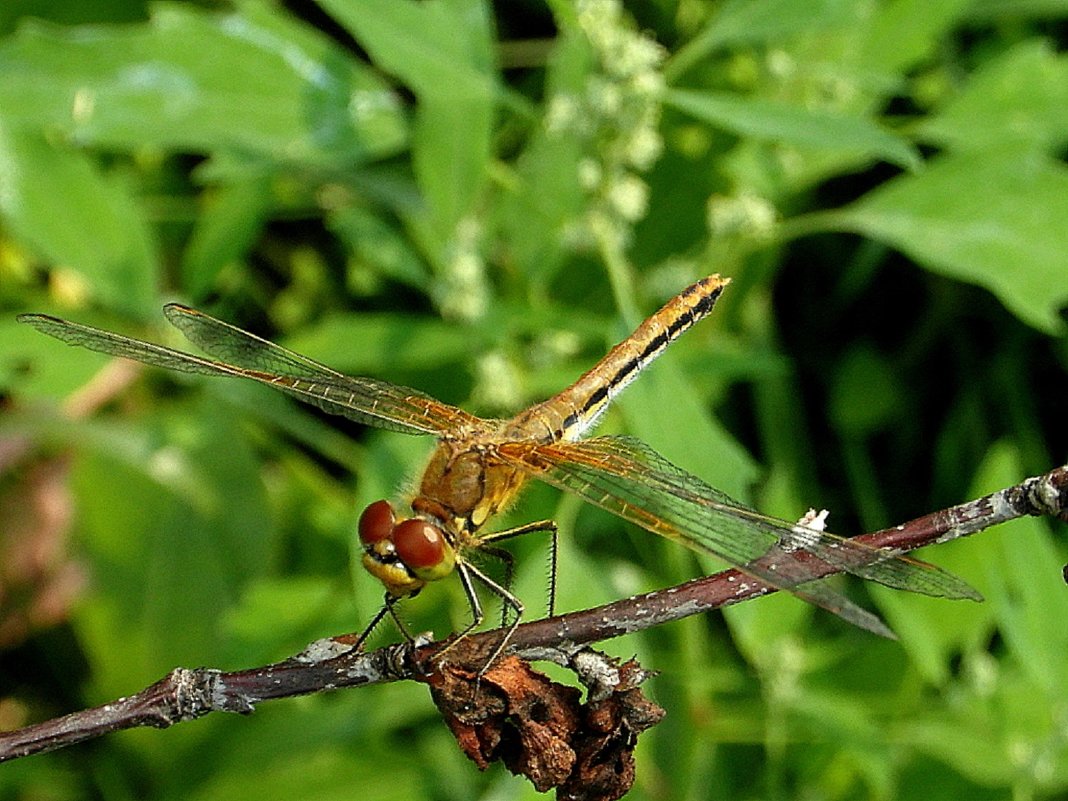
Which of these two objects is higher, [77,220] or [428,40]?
[428,40]

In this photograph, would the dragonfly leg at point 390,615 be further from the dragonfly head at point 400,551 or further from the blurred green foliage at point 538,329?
the blurred green foliage at point 538,329

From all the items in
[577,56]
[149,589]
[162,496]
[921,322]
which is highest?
[921,322]

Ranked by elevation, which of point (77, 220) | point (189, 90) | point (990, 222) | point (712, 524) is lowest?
point (712, 524)

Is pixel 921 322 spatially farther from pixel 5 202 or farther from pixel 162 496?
pixel 5 202

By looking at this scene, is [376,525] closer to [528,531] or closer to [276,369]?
[528,531]

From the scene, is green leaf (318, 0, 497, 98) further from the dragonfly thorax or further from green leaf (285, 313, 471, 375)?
the dragonfly thorax

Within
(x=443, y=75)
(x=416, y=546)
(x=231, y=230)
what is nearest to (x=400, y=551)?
(x=416, y=546)

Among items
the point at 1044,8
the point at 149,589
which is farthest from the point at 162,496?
the point at 1044,8

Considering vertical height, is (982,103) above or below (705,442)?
above
